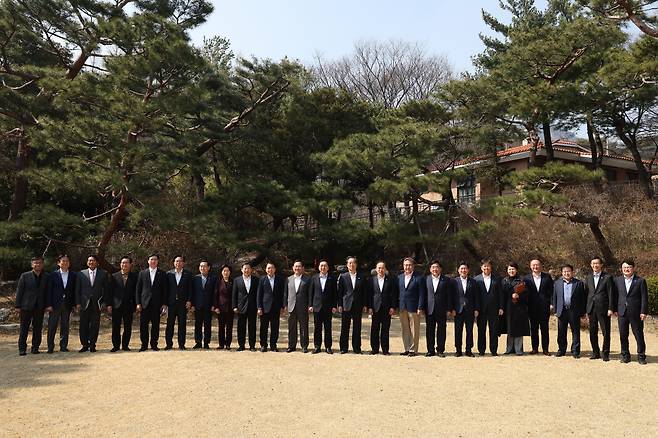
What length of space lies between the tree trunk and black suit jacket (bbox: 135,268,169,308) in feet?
19.4

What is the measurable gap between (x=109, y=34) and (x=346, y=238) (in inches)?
257

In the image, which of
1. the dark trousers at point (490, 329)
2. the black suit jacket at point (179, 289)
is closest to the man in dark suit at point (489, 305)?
the dark trousers at point (490, 329)

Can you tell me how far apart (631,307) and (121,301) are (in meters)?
6.66

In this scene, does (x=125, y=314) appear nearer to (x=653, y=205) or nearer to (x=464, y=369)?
(x=464, y=369)

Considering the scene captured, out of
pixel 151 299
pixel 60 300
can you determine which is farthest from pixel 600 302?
pixel 60 300

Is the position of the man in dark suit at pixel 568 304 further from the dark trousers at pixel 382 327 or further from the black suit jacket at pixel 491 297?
the dark trousers at pixel 382 327

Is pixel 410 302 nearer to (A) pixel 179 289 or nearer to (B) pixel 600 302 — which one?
(B) pixel 600 302

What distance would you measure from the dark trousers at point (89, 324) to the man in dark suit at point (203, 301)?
52.5 inches

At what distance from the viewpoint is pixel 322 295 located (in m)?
7.00

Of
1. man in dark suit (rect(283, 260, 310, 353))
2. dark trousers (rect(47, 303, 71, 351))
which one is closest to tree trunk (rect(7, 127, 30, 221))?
dark trousers (rect(47, 303, 71, 351))

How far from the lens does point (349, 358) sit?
651 centimetres

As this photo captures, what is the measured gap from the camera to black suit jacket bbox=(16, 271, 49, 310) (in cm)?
688

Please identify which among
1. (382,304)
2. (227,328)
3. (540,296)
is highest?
(540,296)

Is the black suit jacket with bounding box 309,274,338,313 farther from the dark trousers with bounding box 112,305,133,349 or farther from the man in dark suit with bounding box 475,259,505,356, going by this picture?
the dark trousers with bounding box 112,305,133,349
